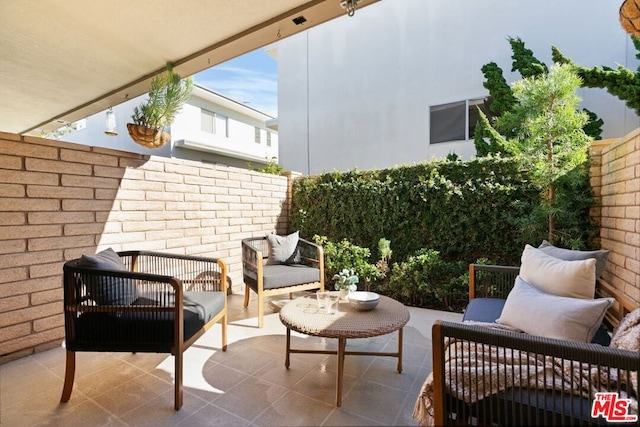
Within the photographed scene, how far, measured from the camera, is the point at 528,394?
46.9 inches

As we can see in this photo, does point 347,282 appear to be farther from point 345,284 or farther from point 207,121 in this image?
point 207,121

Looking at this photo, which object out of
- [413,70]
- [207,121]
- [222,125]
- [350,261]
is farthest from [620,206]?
[222,125]

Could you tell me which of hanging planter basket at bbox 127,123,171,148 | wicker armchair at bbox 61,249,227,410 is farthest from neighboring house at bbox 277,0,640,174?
wicker armchair at bbox 61,249,227,410

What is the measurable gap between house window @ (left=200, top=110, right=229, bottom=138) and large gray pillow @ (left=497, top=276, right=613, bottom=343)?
9.26 metres

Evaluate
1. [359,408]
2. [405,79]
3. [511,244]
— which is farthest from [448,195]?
[405,79]

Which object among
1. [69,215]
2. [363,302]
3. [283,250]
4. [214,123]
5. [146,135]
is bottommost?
[363,302]

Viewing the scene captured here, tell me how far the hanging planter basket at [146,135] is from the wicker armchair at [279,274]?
1417 mm

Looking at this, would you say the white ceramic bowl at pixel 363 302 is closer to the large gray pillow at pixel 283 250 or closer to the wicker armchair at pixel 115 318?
the wicker armchair at pixel 115 318

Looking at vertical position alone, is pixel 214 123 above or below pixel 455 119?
above

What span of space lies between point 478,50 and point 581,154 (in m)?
3.53

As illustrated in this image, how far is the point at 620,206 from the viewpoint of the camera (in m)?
2.36

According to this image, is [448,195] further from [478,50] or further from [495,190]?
[478,50]

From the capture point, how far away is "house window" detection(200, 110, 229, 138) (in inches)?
363

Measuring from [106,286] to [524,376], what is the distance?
2.28 metres
